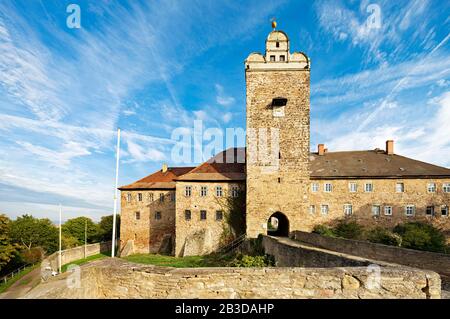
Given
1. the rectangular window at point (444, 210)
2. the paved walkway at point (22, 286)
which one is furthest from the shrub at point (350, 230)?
the paved walkway at point (22, 286)

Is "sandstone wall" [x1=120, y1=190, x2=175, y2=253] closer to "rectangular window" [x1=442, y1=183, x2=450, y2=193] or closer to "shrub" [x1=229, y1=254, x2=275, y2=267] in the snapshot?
"shrub" [x1=229, y1=254, x2=275, y2=267]

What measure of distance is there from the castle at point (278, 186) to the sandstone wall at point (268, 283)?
1446 centimetres

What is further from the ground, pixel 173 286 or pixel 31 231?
pixel 173 286

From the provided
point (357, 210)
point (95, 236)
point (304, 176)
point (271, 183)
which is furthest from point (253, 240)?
point (95, 236)

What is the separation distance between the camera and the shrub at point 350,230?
20.9 metres

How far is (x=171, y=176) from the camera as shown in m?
26.1

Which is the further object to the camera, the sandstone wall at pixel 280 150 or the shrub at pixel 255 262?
the sandstone wall at pixel 280 150

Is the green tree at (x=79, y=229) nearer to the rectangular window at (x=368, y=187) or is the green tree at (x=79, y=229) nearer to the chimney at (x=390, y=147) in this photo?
the rectangular window at (x=368, y=187)

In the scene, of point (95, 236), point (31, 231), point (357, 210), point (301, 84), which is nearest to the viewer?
point (301, 84)

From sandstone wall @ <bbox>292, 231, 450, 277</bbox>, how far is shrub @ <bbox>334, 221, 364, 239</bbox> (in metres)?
9.12

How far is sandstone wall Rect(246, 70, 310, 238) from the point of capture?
18.2m

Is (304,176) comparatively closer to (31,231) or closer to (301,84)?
(301,84)
